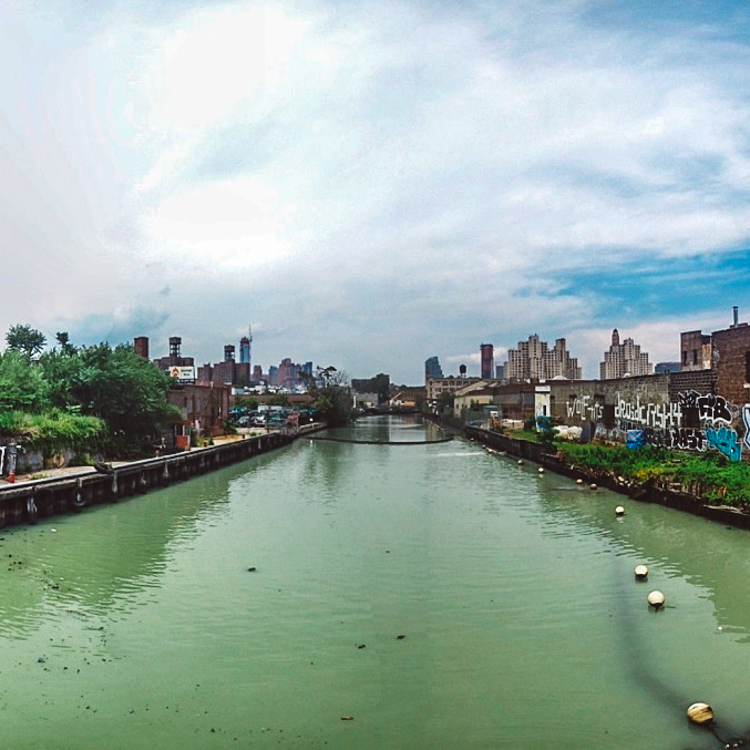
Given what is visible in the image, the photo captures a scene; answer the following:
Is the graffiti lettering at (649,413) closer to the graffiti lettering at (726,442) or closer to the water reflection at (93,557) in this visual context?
the graffiti lettering at (726,442)

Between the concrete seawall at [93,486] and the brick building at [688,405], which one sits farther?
the brick building at [688,405]

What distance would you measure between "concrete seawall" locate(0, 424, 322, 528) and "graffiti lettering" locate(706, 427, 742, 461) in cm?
2103

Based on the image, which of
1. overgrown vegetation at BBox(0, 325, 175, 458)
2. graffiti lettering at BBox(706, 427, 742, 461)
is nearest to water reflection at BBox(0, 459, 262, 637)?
overgrown vegetation at BBox(0, 325, 175, 458)

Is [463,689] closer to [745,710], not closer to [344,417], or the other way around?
[745,710]

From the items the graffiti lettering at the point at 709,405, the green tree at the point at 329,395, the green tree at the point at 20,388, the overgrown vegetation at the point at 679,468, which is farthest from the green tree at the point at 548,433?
the green tree at the point at 329,395

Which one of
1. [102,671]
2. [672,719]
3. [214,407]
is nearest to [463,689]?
[672,719]

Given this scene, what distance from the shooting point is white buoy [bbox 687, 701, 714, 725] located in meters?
7.88

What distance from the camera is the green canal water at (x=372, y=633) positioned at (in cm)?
805

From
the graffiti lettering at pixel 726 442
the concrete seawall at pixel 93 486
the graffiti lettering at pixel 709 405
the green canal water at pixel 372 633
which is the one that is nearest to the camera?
the green canal water at pixel 372 633

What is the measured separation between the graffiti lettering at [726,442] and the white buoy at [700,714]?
58.0ft

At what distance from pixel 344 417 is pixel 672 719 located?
9622 centimetres

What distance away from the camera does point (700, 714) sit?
7.91 m

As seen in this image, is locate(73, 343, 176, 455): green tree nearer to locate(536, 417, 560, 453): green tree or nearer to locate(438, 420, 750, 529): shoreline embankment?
locate(438, 420, 750, 529): shoreline embankment

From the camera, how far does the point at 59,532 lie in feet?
65.7
